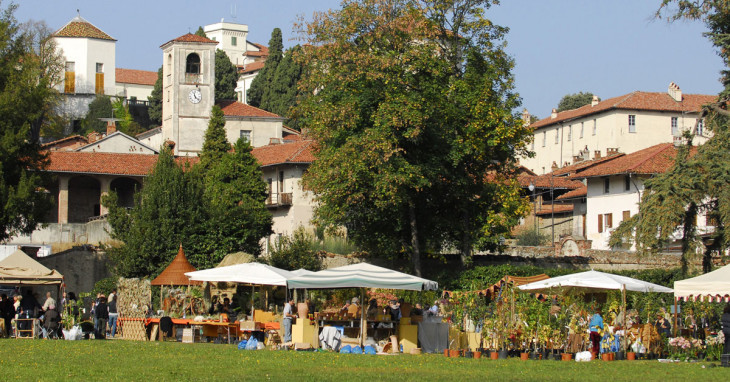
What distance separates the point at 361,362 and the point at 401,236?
2149 centimetres

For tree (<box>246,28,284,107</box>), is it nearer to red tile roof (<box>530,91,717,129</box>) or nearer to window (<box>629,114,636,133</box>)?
red tile roof (<box>530,91,717,129</box>)

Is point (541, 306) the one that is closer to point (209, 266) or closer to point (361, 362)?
point (361, 362)

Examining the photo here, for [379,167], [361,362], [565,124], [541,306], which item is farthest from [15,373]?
[565,124]

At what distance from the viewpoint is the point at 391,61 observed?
121 feet

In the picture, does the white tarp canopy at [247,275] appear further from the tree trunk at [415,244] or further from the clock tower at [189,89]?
the clock tower at [189,89]

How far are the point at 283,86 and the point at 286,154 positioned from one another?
124ft

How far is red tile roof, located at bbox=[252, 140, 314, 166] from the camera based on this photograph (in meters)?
57.8

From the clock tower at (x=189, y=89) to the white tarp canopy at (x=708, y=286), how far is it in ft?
202

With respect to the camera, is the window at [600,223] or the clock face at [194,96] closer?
the window at [600,223]

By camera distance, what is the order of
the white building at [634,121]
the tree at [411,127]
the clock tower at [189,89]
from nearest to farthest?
the tree at [411,127], the white building at [634,121], the clock tower at [189,89]

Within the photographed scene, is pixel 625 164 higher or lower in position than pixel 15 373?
higher

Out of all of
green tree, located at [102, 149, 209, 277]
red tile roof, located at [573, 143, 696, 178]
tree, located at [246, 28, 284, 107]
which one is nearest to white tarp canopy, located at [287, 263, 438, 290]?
green tree, located at [102, 149, 209, 277]

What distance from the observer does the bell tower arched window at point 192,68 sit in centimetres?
8188

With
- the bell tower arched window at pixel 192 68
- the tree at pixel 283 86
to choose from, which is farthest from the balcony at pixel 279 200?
the tree at pixel 283 86
